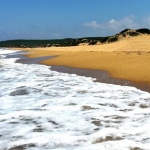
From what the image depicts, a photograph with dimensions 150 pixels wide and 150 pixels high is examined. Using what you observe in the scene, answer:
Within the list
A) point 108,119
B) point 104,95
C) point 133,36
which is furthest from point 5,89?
point 133,36

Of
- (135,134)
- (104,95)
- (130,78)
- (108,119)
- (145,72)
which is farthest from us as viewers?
(145,72)

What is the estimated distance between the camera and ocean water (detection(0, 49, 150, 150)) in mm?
5301

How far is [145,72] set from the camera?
496 inches

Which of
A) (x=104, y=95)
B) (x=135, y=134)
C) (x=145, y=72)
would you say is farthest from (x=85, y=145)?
(x=145, y=72)

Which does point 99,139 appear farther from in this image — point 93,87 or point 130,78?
point 130,78

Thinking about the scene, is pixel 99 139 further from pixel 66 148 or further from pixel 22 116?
pixel 22 116

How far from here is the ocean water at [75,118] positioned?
209 inches

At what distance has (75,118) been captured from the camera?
6.72 metres

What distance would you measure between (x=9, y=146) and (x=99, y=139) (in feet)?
4.70

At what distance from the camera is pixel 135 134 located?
5.57 meters

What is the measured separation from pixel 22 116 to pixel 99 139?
2.17 m

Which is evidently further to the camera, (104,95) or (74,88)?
(74,88)

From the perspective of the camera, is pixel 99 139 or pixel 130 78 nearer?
pixel 99 139

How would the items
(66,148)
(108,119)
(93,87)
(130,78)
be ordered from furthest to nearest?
(130,78) → (93,87) → (108,119) → (66,148)
